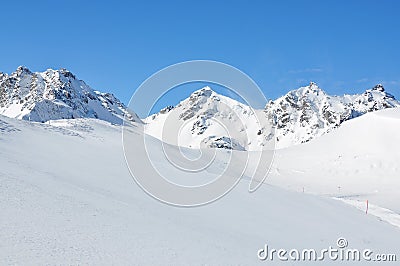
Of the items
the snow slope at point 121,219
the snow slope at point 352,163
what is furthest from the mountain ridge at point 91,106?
the snow slope at point 121,219

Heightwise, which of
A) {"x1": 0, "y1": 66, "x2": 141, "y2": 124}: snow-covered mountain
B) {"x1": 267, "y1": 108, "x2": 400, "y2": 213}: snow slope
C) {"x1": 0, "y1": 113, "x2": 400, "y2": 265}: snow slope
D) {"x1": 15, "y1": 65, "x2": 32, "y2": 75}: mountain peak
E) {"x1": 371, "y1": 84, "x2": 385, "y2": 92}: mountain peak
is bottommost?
{"x1": 0, "y1": 113, "x2": 400, "y2": 265}: snow slope

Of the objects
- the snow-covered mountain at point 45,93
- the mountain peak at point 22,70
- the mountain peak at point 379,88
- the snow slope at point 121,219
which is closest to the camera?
the snow slope at point 121,219

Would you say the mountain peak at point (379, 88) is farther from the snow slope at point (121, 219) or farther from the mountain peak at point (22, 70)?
the snow slope at point (121, 219)

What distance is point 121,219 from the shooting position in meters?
11.1

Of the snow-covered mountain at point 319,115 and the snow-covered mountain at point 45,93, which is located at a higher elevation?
the snow-covered mountain at point 319,115

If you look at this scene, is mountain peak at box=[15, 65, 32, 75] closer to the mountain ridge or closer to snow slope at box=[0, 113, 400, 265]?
the mountain ridge

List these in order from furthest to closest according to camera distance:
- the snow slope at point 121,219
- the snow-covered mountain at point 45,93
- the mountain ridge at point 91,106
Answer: the snow-covered mountain at point 45,93 < the mountain ridge at point 91,106 < the snow slope at point 121,219

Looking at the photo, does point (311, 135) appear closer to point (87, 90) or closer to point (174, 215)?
point (87, 90)

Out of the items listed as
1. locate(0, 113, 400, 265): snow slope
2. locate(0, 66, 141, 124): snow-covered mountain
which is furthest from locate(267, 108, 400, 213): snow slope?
locate(0, 66, 141, 124): snow-covered mountain

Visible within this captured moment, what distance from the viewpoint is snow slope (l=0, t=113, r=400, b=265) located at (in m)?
8.55

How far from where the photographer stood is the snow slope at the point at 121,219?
855cm

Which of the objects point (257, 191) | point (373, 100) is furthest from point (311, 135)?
point (257, 191)

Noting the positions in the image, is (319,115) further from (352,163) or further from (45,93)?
(352,163)

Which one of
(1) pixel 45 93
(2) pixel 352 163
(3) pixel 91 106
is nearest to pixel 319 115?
(3) pixel 91 106
